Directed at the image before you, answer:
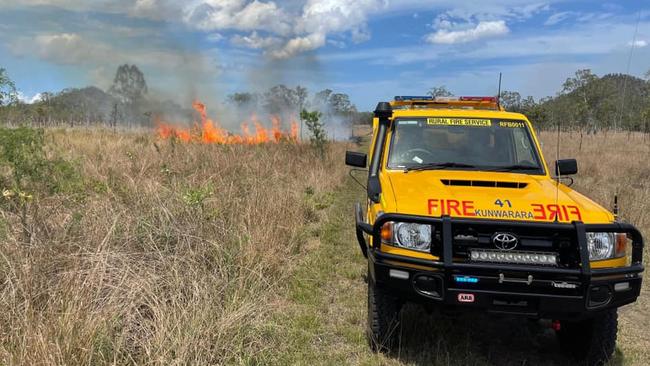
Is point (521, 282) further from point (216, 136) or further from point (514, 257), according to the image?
point (216, 136)

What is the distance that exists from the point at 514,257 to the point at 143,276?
2819 mm

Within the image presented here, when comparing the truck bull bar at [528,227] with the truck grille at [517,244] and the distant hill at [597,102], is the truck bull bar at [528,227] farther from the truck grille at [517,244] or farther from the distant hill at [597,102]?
the distant hill at [597,102]

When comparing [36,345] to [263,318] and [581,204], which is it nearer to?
[263,318]

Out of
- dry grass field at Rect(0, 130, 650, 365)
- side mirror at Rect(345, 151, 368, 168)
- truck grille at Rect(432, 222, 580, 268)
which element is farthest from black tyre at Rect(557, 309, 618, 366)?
side mirror at Rect(345, 151, 368, 168)

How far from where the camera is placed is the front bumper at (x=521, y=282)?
309 centimetres

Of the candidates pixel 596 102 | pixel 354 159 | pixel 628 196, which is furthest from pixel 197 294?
pixel 596 102

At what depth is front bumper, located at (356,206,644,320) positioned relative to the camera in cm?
309

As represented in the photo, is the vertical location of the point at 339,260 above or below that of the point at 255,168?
→ below

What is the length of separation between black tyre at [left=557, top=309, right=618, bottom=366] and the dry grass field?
20 centimetres

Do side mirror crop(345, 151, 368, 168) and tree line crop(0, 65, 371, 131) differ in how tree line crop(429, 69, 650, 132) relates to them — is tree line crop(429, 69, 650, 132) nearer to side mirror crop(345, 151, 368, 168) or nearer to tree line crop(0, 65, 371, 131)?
tree line crop(0, 65, 371, 131)

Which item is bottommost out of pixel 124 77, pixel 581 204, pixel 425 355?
pixel 425 355

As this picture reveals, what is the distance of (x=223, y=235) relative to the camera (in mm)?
5176

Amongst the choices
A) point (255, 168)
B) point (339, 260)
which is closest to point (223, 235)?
point (339, 260)

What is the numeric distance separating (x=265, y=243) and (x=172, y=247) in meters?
1.34
